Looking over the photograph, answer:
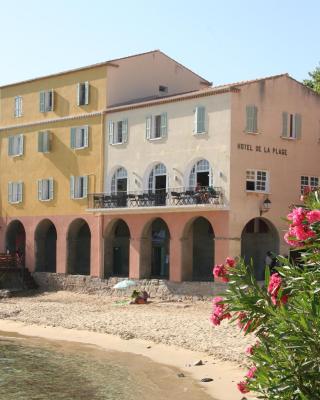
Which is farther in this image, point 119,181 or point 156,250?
point 156,250

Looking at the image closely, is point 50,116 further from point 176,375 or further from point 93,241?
point 176,375

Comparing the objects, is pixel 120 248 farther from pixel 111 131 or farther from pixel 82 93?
pixel 82 93

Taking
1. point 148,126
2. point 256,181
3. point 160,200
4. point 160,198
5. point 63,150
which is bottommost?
point 160,200

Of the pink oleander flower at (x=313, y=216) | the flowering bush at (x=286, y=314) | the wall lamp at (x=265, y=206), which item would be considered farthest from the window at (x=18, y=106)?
the pink oleander flower at (x=313, y=216)

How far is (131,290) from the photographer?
41.8 metres

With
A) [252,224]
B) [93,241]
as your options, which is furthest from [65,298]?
[252,224]

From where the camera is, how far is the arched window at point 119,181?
1735 inches

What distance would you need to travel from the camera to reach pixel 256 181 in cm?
3881

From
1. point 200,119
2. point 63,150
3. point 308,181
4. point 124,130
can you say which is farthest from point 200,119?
point 63,150

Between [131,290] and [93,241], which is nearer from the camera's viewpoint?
[131,290]

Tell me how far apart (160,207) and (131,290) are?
5.18m

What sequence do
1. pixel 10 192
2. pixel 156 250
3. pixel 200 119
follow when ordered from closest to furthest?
pixel 200 119 < pixel 156 250 < pixel 10 192

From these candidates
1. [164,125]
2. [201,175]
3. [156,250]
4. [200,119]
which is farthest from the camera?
[156,250]

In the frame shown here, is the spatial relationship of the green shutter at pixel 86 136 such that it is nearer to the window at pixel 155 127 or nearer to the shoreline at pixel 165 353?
the window at pixel 155 127
